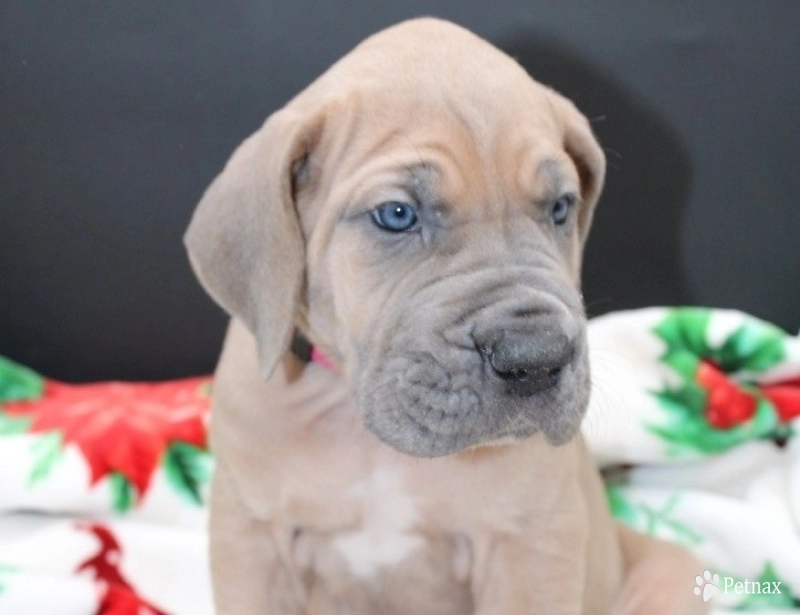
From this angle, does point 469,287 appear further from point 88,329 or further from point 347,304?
point 88,329

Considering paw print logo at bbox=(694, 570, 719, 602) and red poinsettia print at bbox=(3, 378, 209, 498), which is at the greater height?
red poinsettia print at bbox=(3, 378, 209, 498)

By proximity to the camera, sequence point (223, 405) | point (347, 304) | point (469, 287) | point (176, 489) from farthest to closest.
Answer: point (176, 489), point (223, 405), point (347, 304), point (469, 287)

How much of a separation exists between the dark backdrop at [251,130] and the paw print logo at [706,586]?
3.82 feet

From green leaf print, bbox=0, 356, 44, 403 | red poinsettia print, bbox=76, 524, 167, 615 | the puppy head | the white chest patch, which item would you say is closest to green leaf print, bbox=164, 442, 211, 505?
red poinsettia print, bbox=76, 524, 167, 615

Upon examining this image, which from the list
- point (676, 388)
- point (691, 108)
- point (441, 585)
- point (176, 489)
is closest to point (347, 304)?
point (441, 585)

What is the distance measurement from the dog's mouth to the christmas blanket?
111 cm

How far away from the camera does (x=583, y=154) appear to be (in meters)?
2.35

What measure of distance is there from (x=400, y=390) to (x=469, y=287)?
224 mm

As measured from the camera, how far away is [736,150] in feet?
12.2

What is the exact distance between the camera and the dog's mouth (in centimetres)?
183

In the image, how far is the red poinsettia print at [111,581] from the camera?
2.77 m

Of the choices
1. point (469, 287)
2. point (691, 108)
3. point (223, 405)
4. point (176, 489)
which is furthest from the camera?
point (691, 108)

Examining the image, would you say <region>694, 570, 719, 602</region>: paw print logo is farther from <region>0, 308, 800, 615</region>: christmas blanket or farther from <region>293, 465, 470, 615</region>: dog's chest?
<region>293, 465, 470, 615</region>: dog's chest

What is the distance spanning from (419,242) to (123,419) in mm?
1752
